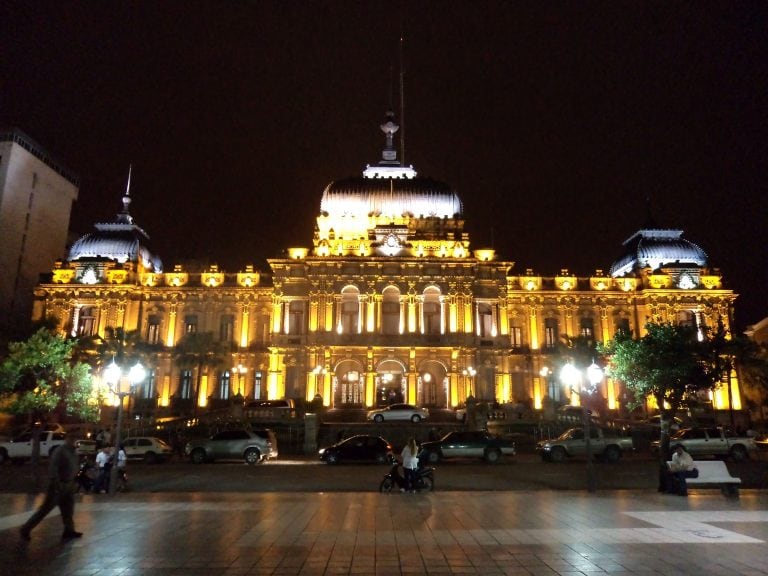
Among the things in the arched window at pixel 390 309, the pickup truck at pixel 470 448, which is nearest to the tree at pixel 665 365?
the pickup truck at pixel 470 448

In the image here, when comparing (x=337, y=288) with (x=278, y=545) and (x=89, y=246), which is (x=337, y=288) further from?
(x=278, y=545)

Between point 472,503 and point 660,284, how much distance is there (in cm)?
4975

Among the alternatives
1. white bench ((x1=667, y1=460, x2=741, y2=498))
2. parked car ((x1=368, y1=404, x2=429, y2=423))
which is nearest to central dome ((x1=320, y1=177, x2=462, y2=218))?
parked car ((x1=368, y1=404, x2=429, y2=423))

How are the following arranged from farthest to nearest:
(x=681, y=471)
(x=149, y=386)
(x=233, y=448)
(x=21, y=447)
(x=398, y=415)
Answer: (x=149, y=386) < (x=398, y=415) < (x=21, y=447) < (x=233, y=448) < (x=681, y=471)

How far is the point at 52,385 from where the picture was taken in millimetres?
37500

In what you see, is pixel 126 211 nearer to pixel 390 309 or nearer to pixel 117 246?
pixel 117 246

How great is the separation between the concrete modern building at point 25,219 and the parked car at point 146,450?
1324 inches

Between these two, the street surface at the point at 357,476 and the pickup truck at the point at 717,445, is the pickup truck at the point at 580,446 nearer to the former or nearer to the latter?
the street surface at the point at 357,476

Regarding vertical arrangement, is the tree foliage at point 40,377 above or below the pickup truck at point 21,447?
above

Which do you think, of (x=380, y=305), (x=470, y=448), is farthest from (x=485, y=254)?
(x=470, y=448)

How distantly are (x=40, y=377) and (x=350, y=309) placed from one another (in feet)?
85.8

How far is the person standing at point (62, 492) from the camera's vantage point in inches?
443

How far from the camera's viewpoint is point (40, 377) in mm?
36156

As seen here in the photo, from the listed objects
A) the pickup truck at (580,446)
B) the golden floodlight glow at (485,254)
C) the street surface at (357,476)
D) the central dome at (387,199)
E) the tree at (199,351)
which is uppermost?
the central dome at (387,199)
